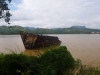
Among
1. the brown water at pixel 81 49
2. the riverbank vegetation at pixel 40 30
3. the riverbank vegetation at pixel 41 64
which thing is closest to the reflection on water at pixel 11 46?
the brown water at pixel 81 49

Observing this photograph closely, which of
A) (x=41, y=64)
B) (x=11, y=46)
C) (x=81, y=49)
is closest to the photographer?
(x=41, y=64)

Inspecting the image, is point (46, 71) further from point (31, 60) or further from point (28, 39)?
point (28, 39)

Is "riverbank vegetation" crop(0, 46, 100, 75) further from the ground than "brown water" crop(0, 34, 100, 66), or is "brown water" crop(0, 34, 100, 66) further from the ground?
"riverbank vegetation" crop(0, 46, 100, 75)

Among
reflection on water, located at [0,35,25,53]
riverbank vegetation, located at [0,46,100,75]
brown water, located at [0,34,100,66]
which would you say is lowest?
reflection on water, located at [0,35,25,53]

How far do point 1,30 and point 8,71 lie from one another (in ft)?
345

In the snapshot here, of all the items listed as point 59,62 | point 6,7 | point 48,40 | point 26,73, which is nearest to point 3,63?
point 26,73

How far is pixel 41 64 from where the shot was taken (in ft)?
18.5

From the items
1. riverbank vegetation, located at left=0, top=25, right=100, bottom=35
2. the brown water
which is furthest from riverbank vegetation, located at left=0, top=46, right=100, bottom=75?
riverbank vegetation, located at left=0, top=25, right=100, bottom=35

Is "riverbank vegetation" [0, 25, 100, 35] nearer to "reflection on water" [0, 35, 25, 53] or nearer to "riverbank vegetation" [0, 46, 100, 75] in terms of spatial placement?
"reflection on water" [0, 35, 25, 53]

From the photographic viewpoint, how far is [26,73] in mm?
5078

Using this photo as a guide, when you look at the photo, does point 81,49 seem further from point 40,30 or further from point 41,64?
point 40,30

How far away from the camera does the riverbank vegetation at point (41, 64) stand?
5172 mm

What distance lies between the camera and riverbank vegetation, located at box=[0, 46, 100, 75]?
517 cm

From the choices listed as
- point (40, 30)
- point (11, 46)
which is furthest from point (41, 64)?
point (40, 30)
